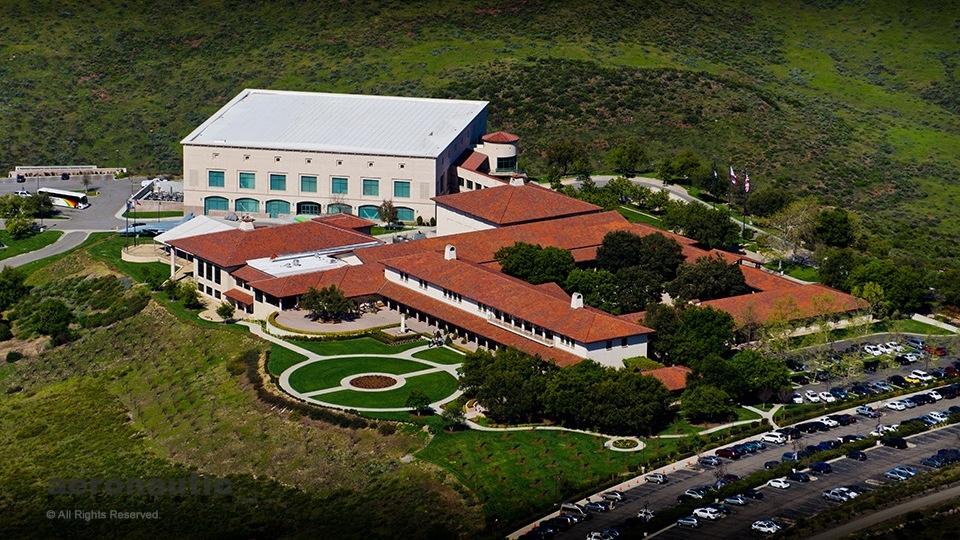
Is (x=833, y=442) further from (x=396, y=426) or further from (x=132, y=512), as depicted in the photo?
(x=132, y=512)

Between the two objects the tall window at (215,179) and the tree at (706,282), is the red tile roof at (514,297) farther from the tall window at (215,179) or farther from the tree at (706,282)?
the tall window at (215,179)

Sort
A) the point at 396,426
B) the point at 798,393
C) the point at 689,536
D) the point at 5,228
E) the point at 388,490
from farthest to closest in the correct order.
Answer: the point at 5,228
the point at 798,393
the point at 396,426
the point at 388,490
the point at 689,536

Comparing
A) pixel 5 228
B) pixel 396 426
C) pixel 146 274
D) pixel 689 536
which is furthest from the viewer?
pixel 5 228

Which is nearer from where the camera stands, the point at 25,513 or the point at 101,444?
the point at 25,513

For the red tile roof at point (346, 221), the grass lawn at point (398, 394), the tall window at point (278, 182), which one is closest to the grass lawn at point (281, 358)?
the grass lawn at point (398, 394)

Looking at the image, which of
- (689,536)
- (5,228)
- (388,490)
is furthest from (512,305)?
(5,228)

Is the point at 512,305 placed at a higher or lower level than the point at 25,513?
higher
